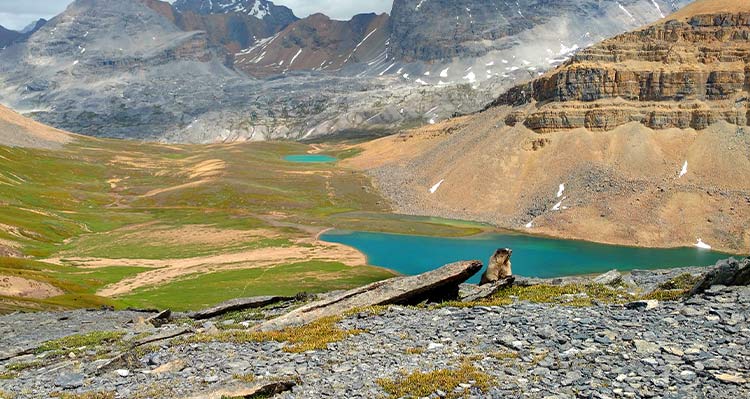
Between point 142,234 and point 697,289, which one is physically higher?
point 697,289

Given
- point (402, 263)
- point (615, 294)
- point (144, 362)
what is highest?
point (144, 362)

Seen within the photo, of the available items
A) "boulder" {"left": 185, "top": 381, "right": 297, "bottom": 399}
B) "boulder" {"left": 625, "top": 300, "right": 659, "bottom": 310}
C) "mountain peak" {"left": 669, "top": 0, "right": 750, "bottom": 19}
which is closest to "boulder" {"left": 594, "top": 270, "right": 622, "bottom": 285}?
"boulder" {"left": 625, "top": 300, "right": 659, "bottom": 310}

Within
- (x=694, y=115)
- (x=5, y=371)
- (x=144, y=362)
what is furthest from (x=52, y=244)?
(x=694, y=115)

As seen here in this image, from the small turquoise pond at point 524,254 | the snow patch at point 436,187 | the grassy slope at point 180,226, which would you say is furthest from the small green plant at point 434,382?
the snow patch at point 436,187

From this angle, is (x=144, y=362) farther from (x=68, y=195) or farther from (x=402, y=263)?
(x=68, y=195)

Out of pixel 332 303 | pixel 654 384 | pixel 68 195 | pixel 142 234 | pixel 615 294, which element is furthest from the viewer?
pixel 68 195

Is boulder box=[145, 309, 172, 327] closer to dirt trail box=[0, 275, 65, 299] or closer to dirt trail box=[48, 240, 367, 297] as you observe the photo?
dirt trail box=[0, 275, 65, 299]

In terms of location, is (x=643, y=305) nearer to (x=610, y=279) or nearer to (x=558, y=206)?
(x=610, y=279)

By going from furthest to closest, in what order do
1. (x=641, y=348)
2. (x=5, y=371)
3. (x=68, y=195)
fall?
(x=68, y=195) < (x=5, y=371) < (x=641, y=348)
